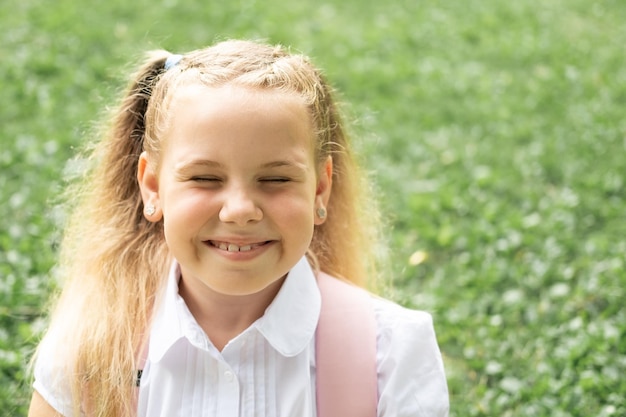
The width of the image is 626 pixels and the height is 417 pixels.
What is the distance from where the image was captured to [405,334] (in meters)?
2.06

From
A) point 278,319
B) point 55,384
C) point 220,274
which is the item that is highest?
point 220,274

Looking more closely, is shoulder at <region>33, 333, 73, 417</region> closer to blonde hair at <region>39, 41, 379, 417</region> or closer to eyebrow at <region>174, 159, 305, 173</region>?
blonde hair at <region>39, 41, 379, 417</region>

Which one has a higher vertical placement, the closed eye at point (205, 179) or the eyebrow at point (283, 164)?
the eyebrow at point (283, 164)

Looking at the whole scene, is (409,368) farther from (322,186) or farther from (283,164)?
(283,164)

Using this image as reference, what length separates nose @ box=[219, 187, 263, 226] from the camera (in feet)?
5.87

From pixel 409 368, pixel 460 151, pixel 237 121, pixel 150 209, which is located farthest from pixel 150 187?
pixel 460 151

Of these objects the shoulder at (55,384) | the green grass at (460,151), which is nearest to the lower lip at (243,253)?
the shoulder at (55,384)

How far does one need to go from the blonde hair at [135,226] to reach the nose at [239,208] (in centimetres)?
23

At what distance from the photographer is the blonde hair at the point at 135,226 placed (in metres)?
1.98

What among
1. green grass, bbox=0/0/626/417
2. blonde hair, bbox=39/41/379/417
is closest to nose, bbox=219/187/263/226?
blonde hair, bbox=39/41/379/417

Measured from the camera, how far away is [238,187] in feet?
5.95

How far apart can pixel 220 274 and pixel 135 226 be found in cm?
49

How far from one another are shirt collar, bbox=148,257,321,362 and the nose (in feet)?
0.93

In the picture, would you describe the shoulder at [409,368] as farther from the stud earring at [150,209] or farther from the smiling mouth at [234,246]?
the stud earring at [150,209]
